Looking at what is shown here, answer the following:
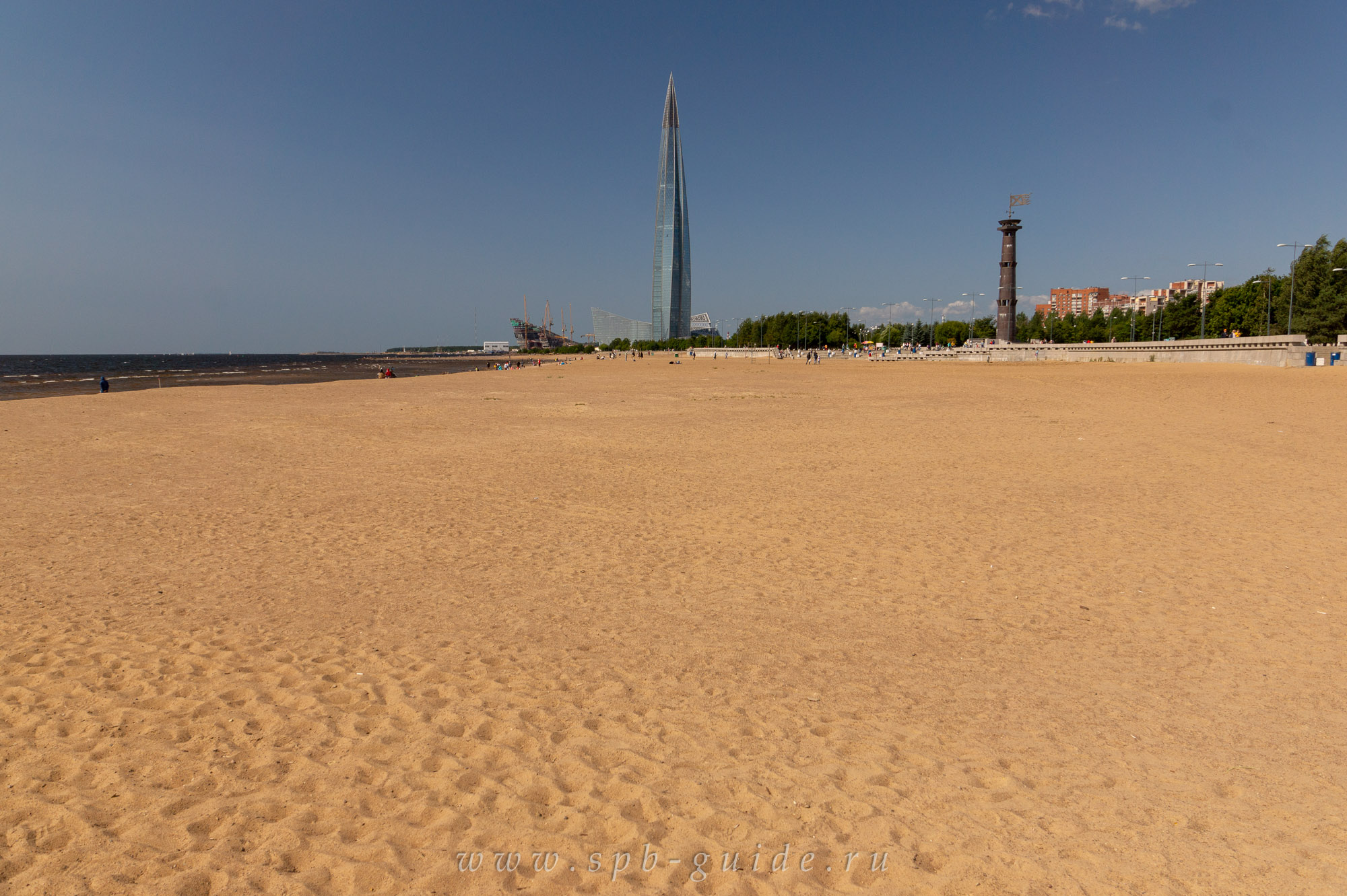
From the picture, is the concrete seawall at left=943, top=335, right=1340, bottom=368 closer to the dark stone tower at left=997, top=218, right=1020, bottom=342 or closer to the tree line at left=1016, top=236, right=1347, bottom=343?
the tree line at left=1016, top=236, right=1347, bottom=343

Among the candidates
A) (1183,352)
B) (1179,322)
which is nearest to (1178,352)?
(1183,352)

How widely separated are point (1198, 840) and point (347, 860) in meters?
4.69

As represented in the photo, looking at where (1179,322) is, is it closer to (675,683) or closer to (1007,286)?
(1007,286)

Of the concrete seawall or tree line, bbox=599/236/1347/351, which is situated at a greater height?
tree line, bbox=599/236/1347/351

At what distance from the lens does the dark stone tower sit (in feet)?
359

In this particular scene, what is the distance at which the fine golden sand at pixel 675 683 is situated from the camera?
3857 millimetres

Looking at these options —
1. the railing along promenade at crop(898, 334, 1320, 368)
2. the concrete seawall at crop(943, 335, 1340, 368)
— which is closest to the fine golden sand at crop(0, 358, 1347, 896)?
the concrete seawall at crop(943, 335, 1340, 368)

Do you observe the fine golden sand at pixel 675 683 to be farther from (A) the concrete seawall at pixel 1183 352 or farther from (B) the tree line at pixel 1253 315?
(B) the tree line at pixel 1253 315

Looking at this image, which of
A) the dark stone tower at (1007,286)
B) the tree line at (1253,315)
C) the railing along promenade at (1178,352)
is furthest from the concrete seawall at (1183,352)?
the dark stone tower at (1007,286)

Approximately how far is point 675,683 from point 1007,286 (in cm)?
12001

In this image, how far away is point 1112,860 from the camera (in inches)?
150

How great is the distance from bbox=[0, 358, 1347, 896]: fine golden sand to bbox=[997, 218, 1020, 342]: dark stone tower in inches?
4157

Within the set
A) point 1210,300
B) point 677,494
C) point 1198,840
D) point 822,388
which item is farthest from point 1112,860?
point 1210,300

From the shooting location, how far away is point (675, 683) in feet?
19.2
